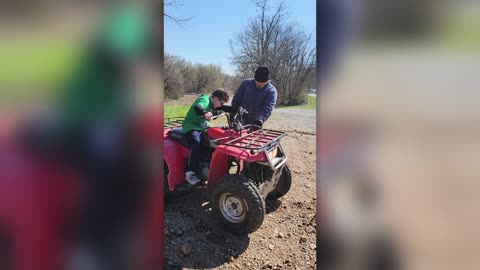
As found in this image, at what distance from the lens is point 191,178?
3.78 m

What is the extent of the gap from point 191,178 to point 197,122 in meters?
0.70

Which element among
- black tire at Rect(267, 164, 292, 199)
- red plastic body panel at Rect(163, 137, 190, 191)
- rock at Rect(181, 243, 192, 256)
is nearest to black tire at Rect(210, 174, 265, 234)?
rock at Rect(181, 243, 192, 256)

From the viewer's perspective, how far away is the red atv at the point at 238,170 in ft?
10.4

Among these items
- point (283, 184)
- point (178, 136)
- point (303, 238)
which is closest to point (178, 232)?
point (178, 136)

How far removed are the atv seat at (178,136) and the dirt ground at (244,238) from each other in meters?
0.83

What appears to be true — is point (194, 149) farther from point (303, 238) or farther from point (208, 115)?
point (303, 238)

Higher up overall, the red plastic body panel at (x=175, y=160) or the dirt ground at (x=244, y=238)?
the red plastic body panel at (x=175, y=160)
